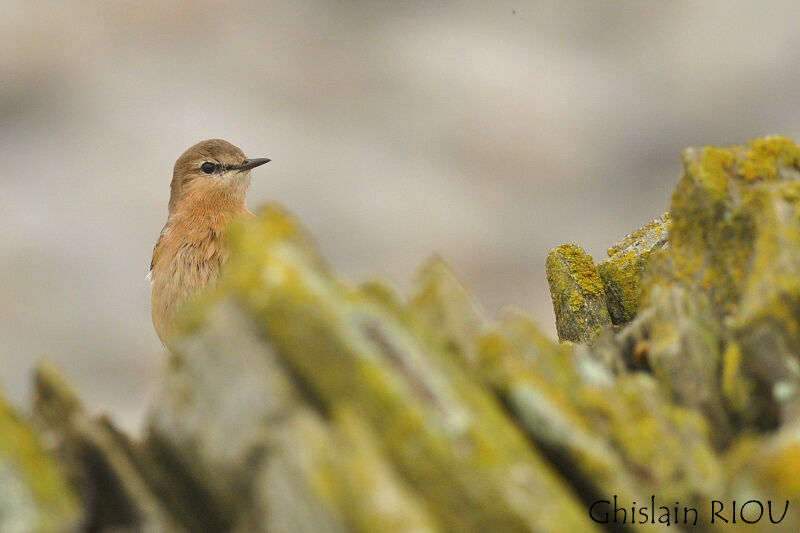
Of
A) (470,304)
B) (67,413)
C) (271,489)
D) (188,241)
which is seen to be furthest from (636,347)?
(188,241)

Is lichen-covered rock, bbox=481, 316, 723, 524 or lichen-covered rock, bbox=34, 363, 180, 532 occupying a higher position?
lichen-covered rock, bbox=481, 316, 723, 524

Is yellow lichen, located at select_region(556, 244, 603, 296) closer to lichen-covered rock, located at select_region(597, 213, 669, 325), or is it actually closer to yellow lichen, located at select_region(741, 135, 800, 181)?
lichen-covered rock, located at select_region(597, 213, 669, 325)

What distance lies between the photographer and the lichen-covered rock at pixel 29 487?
5.93 meters

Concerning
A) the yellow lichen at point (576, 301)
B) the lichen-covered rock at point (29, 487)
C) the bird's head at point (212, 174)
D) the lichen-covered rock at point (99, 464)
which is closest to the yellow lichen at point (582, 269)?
the yellow lichen at point (576, 301)

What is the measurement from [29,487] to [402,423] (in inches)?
98.0

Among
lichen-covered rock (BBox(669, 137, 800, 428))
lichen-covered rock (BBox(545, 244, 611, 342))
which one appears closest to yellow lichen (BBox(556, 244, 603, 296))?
lichen-covered rock (BBox(545, 244, 611, 342))

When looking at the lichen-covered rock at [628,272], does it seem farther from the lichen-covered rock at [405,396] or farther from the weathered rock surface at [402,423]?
the lichen-covered rock at [405,396]

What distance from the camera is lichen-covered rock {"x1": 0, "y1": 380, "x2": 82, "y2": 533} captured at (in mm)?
5934

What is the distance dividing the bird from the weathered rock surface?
28.5 ft

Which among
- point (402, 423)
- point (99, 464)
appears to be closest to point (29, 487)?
point (99, 464)

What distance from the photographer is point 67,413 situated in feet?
22.4

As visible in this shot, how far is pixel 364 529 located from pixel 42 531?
6.92 feet

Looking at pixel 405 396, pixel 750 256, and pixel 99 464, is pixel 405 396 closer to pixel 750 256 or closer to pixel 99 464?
pixel 99 464

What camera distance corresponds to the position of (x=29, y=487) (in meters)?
6.05
